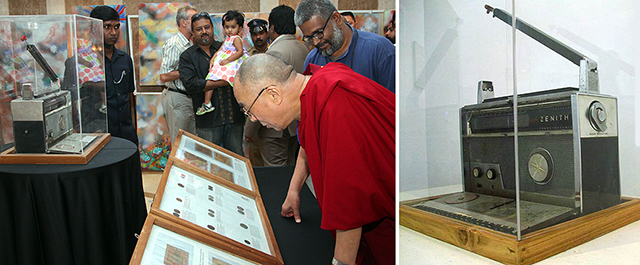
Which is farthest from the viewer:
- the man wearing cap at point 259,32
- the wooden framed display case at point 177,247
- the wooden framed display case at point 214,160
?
the man wearing cap at point 259,32

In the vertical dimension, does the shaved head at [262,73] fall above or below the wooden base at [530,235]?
above

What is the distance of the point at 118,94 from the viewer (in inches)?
153

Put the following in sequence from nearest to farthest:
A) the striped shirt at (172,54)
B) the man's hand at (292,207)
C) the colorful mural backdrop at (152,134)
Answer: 1. the man's hand at (292,207)
2. the striped shirt at (172,54)
3. the colorful mural backdrop at (152,134)

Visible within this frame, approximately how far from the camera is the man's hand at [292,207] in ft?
5.72

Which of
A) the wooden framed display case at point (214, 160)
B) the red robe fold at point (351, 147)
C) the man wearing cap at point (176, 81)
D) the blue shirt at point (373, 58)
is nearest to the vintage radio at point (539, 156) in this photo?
the red robe fold at point (351, 147)

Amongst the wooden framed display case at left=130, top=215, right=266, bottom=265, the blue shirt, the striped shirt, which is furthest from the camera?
the striped shirt

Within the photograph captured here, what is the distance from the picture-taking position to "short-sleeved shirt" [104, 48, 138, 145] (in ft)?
12.4

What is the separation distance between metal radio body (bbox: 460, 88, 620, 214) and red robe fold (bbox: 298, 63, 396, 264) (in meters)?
0.48

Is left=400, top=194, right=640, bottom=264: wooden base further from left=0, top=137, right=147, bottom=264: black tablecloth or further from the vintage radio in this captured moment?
left=0, top=137, right=147, bottom=264: black tablecloth

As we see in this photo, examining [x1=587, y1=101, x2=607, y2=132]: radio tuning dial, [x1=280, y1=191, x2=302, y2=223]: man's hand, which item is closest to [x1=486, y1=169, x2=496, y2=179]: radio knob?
[x1=587, y1=101, x2=607, y2=132]: radio tuning dial

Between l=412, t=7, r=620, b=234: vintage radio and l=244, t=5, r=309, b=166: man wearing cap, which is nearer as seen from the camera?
l=412, t=7, r=620, b=234: vintage radio

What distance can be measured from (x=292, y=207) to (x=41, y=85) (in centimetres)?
156

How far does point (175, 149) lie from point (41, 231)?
0.65 meters

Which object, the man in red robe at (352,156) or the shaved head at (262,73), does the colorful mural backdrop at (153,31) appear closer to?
the shaved head at (262,73)
